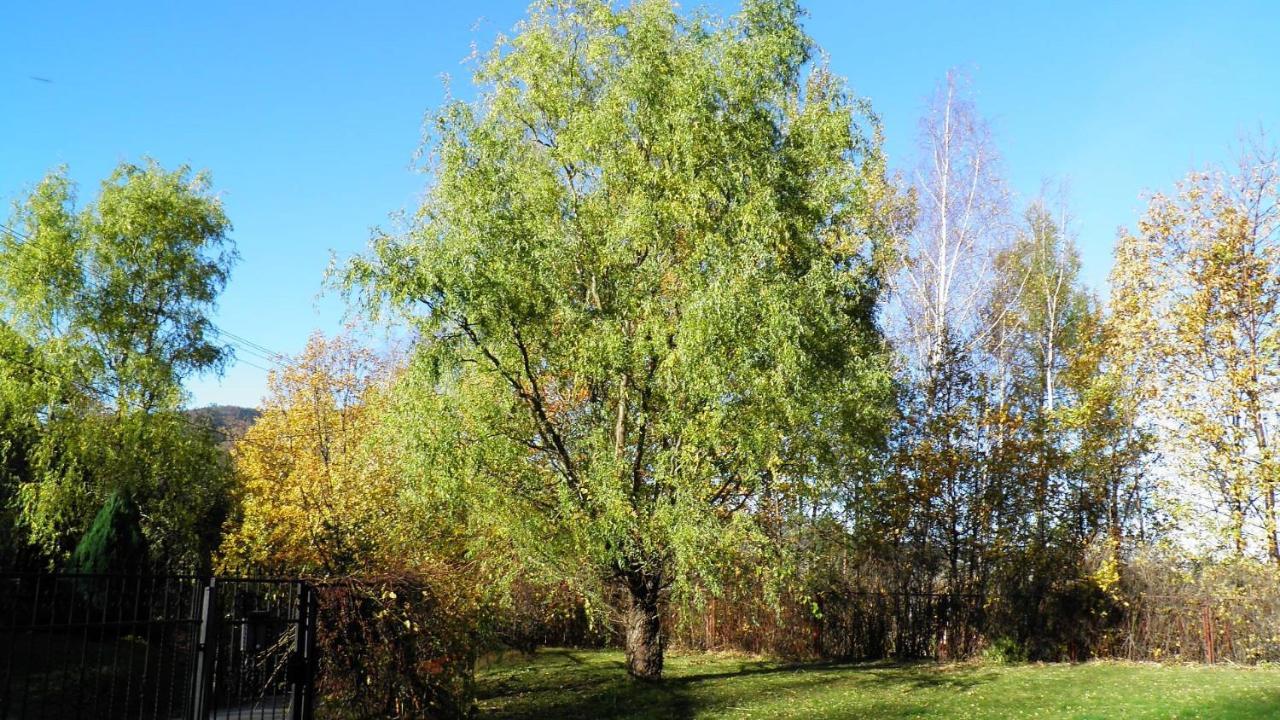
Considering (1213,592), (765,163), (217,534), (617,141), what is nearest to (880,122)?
(765,163)

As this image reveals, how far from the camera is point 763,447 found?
1178 centimetres

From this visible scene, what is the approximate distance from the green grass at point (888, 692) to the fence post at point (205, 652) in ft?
14.4

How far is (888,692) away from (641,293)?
6642 millimetres

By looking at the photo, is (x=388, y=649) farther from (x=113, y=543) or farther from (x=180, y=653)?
(x=113, y=543)

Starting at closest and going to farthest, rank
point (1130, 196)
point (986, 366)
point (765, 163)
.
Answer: point (765, 163) < point (1130, 196) < point (986, 366)

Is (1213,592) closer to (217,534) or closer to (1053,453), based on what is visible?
(1053,453)

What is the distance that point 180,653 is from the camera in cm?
1475

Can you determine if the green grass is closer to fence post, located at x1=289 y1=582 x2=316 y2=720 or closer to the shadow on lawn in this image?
the shadow on lawn

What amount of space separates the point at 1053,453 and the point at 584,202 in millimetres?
10835

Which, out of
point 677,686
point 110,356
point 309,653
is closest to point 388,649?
point 309,653

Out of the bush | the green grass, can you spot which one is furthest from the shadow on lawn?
the bush

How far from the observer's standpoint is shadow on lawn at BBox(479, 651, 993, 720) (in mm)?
11602

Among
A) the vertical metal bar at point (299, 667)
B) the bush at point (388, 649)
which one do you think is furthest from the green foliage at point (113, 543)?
the vertical metal bar at point (299, 667)

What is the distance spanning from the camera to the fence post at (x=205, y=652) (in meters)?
7.41
